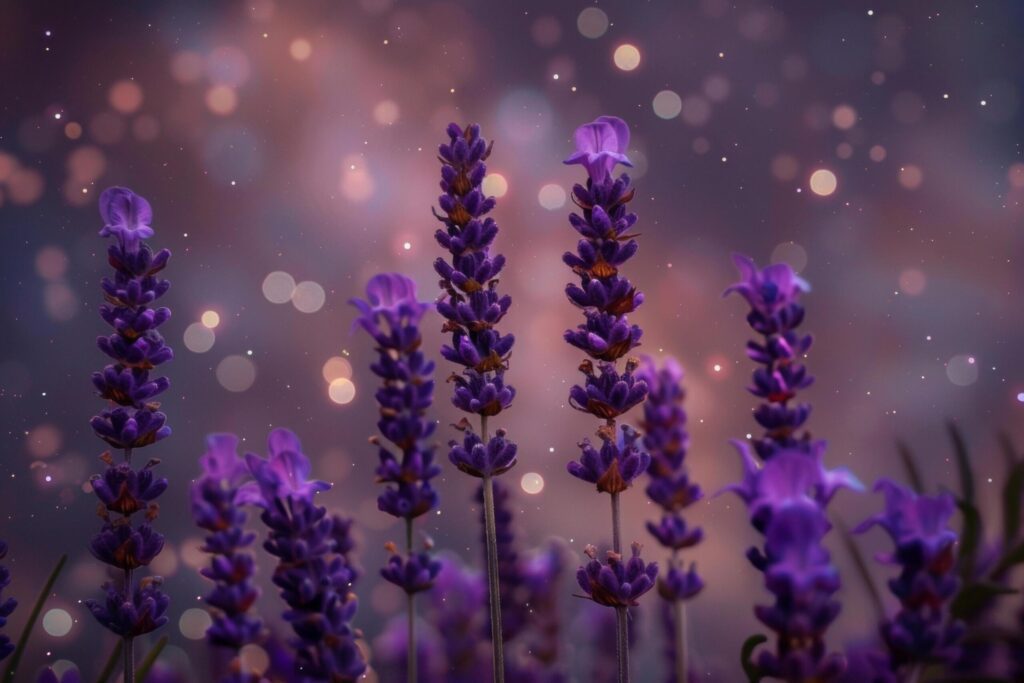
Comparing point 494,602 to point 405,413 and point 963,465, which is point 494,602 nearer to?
point 405,413

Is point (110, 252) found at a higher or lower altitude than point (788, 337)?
higher

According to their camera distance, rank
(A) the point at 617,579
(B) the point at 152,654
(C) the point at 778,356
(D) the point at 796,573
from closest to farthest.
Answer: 1. (D) the point at 796,573
2. (C) the point at 778,356
3. (A) the point at 617,579
4. (B) the point at 152,654

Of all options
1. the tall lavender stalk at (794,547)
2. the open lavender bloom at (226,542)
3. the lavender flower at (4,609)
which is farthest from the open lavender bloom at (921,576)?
the lavender flower at (4,609)

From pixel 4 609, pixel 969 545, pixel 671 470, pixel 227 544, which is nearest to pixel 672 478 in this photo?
pixel 671 470

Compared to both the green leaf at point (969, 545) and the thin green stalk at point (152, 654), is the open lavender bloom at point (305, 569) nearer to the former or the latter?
the thin green stalk at point (152, 654)

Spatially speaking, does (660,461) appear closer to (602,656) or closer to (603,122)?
(603,122)

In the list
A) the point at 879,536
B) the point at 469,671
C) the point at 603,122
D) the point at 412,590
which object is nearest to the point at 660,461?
the point at 412,590
